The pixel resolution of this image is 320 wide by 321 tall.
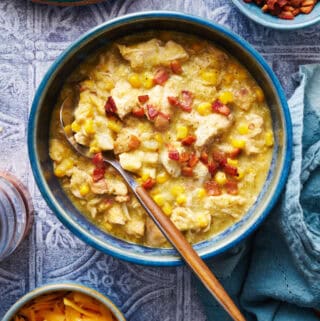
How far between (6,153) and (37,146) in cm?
36

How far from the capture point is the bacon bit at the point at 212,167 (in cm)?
280

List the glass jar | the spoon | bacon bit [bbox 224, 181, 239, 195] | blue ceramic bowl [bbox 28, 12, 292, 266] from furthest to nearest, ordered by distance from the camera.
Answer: the glass jar → bacon bit [bbox 224, 181, 239, 195] → blue ceramic bowl [bbox 28, 12, 292, 266] → the spoon

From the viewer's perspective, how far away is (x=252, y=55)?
8.87 ft

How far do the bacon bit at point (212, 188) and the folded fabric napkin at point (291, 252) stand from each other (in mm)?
296

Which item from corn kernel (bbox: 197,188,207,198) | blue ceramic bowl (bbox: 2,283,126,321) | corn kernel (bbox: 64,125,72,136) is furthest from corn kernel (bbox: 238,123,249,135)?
blue ceramic bowl (bbox: 2,283,126,321)

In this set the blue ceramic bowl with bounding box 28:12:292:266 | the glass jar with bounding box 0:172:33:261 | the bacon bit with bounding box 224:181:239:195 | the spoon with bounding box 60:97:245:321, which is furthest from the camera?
the glass jar with bounding box 0:172:33:261

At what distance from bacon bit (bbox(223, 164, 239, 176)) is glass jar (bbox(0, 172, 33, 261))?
97cm

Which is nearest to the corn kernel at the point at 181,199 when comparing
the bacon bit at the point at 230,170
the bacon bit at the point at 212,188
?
the bacon bit at the point at 212,188

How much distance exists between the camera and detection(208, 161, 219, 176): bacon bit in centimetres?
280

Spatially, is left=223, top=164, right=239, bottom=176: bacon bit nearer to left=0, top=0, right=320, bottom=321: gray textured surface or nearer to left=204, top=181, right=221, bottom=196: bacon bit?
left=204, top=181, right=221, bottom=196: bacon bit

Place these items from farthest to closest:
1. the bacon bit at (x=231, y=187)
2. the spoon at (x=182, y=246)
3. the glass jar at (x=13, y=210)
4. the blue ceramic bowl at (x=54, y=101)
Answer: the glass jar at (x=13, y=210) → the bacon bit at (x=231, y=187) → the blue ceramic bowl at (x=54, y=101) → the spoon at (x=182, y=246)

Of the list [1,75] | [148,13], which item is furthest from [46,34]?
[148,13]

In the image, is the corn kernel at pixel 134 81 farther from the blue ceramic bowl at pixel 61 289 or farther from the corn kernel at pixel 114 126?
the blue ceramic bowl at pixel 61 289

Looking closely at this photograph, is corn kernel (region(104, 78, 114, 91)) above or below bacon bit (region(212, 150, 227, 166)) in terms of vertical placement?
above
